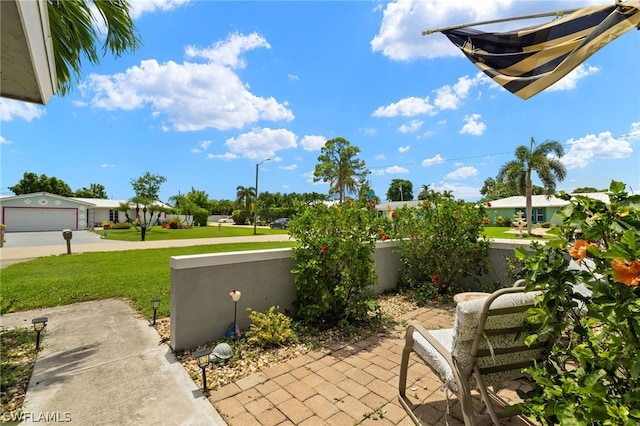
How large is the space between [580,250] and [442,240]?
4.57 meters

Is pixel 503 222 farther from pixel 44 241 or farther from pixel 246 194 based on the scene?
pixel 44 241

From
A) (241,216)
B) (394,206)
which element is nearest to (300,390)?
(394,206)

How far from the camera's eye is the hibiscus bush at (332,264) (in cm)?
402

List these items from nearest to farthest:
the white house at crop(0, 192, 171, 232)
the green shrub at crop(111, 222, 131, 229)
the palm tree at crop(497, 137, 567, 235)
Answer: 1. the palm tree at crop(497, 137, 567, 235)
2. the white house at crop(0, 192, 171, 232)
3. the green shrub at crop(111, 222, 131, 229)

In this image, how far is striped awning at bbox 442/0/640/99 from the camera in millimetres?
2678

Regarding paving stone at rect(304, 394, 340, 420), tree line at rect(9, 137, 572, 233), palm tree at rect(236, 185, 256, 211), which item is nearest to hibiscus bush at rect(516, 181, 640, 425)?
paving stone at rect(304, 394, 340, 420)

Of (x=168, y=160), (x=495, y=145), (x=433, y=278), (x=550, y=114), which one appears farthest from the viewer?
(x=168, y=160)

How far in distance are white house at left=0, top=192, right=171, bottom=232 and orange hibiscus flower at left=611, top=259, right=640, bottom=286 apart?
114 ft

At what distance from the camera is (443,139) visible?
21344 mm

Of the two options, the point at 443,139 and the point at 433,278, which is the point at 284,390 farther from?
the point at 443,139

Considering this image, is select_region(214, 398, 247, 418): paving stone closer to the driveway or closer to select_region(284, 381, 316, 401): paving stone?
select_region(284, 381, 316, 401): paving stone

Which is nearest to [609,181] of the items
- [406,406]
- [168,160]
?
[406,406]

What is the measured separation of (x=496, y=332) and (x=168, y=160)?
33.8 meters

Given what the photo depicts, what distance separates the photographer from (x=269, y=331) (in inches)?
140
